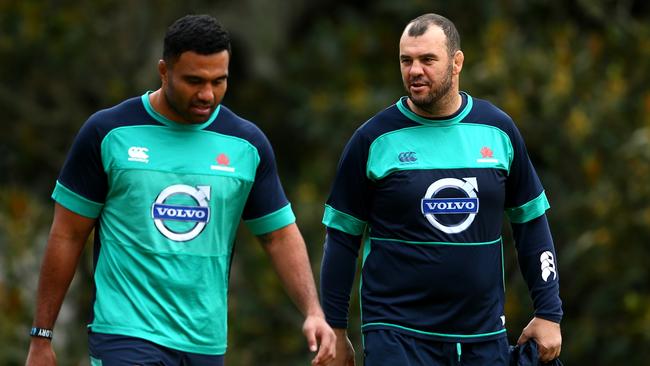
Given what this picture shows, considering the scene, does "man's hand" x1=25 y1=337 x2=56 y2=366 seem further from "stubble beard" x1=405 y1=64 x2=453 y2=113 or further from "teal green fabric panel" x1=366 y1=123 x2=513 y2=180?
"stubble beard" x1=405 y1=64 x2=453 y2=113

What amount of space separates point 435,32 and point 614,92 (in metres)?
6.12

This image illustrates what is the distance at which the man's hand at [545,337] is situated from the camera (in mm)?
6945

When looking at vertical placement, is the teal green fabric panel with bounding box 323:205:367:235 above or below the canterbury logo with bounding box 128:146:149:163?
below

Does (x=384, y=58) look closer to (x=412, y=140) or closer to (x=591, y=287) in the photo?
(x=591, y=287)

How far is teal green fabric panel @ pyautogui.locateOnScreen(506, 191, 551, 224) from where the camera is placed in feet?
23.1

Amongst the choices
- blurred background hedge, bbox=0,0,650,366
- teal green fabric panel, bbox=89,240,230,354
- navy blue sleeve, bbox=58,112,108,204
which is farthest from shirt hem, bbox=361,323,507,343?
blurred background hedge, bbox=0,0,650,366

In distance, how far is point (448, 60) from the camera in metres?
6.86

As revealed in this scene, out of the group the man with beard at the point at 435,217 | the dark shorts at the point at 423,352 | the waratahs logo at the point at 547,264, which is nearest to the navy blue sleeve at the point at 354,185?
the man with beard at the point at 435,217

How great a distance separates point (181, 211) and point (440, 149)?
123cm

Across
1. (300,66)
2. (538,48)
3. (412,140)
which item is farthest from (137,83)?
(412,140)

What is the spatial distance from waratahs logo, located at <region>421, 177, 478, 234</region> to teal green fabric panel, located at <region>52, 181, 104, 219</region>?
1.48m

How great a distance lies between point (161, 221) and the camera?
655 centimetres

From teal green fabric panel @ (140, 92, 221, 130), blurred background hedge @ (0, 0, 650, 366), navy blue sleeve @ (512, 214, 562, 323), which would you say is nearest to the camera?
teal green fabric panel @ (140, 92, 221, 130)

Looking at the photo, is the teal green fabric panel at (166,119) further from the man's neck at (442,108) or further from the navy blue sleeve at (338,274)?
the man's neck at (442,108)
